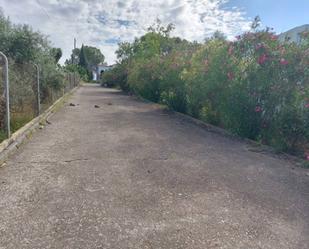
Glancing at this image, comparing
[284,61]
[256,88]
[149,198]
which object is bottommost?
[149,198]

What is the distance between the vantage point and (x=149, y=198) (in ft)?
10.5

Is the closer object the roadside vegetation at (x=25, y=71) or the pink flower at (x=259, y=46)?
the pink flower at (x=259, y=46)

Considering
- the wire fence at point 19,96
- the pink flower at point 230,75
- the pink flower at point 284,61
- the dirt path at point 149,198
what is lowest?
the dirt path at point 149,198

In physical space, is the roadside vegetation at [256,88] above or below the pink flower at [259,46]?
below


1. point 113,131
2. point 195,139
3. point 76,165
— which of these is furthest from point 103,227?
point 113,131

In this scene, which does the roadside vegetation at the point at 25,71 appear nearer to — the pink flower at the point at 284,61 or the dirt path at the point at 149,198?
the dirt path at the point at 149,198

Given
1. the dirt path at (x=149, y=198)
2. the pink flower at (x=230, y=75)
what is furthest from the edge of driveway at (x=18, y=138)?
the pink flower at (x=230, y=75)

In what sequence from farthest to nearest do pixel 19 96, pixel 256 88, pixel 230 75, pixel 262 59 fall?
pixel 230 75 < pixel 19 96 < pixel 256 88 < pixel 262 59

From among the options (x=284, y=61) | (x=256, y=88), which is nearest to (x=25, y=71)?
(x=256, y=88)

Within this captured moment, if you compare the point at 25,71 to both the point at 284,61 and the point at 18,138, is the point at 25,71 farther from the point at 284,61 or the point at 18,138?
the point at 284,61

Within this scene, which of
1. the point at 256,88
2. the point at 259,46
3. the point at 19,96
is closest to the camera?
the point at 259,46

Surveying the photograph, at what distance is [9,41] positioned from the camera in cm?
893

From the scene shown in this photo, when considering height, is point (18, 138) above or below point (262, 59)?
below

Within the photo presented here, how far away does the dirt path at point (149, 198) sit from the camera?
2.40 m
